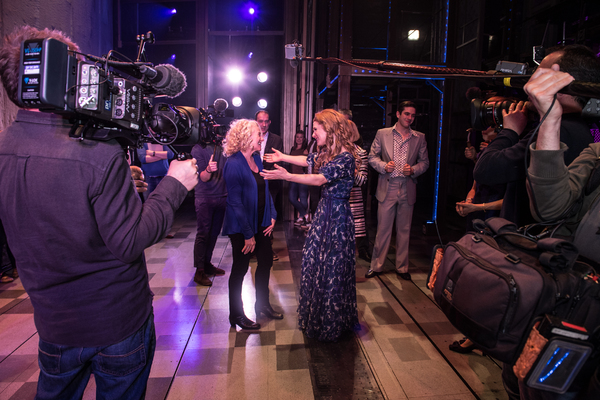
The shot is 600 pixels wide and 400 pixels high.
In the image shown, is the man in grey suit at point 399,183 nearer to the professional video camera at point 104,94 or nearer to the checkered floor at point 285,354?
the checkered floor at point 285,354

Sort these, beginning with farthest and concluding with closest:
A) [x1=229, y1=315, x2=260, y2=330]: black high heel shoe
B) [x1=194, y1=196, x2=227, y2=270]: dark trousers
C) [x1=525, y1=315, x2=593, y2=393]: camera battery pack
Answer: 1. [x1=194, y1=196, x2=227, y2=270]: dark trousers
2. [x1=229, y1=315, x2=260, y2=330]: black high heel shoe
3. [x1=525, y1=315, x2=593, y2=393]: camera battery pack

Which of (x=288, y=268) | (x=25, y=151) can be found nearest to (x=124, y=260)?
(x=25, y=151)

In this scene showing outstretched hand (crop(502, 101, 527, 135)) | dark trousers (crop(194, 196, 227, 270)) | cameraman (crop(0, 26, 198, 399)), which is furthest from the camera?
dark trousers (crop(194, 196, 227, 270))

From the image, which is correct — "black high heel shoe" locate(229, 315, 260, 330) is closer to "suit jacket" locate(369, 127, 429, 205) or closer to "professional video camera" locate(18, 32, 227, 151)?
"professional video camera" locate(18, 32, 227, 151)

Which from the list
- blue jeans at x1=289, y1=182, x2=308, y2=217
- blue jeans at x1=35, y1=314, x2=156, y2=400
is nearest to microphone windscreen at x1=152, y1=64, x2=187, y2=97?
blue jeans at x1=35, y1=314, x2=156, y2=400

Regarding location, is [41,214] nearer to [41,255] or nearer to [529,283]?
[41,255]

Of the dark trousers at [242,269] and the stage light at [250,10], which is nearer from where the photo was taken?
the dark trousers at [242,269]

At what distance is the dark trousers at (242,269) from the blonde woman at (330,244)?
37cm

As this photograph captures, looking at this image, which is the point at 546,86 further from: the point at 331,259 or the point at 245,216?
the point at 245,216

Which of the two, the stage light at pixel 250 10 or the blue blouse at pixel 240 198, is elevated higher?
the stage light at pixel 250 10

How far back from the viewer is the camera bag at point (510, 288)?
2.79 ft

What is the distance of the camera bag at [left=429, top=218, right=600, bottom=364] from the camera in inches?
33.5

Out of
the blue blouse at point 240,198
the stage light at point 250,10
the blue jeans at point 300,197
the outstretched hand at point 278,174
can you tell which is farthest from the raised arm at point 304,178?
the stage light at point 250,10

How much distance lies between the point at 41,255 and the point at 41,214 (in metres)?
0.12
